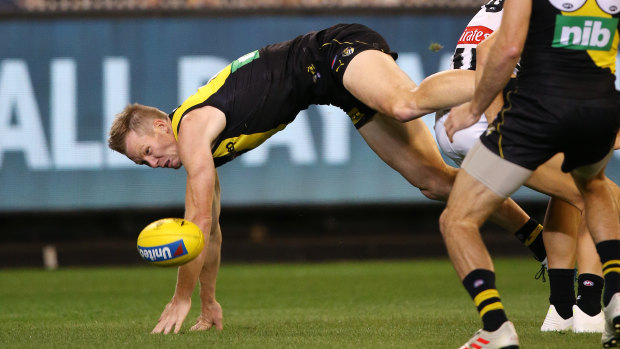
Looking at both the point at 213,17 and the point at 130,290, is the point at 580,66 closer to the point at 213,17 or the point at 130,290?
the point at 130,290

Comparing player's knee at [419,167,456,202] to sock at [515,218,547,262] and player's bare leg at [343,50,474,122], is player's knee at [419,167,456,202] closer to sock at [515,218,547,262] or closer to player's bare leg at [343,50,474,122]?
sock at [515,218,547,262]

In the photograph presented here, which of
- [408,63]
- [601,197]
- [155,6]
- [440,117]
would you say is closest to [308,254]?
[408,63]

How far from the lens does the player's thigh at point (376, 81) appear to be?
4.88 meters

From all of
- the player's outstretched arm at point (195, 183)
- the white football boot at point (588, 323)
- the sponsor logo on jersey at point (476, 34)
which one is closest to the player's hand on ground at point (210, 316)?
the player's outstretched arm at point (195, 183)

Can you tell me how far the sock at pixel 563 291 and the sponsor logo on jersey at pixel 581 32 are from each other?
5.57ft

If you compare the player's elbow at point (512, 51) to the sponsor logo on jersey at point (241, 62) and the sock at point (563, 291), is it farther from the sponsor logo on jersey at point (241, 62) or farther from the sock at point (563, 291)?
the sponsor logo on jersey at point (241, 62)

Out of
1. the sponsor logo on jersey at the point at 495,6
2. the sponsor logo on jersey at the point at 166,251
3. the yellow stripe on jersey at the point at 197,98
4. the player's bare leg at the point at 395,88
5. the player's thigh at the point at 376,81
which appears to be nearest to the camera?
the sponsor logo on jersey at the point at 166,251

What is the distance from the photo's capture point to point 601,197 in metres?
4.41

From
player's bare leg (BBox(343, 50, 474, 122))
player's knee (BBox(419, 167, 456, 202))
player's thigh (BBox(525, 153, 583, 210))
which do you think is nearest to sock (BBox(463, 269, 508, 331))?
player's bare leg (BBox(343, 50, 474, 122))

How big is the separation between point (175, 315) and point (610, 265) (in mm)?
2443


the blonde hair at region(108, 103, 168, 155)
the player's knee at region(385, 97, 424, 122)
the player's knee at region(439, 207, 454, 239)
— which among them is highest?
the player's knee at region(385, 97, 424, 122)

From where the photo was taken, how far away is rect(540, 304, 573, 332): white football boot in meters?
5.09

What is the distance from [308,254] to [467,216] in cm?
905

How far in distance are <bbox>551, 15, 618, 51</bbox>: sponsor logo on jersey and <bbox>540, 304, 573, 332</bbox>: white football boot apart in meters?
1.82
